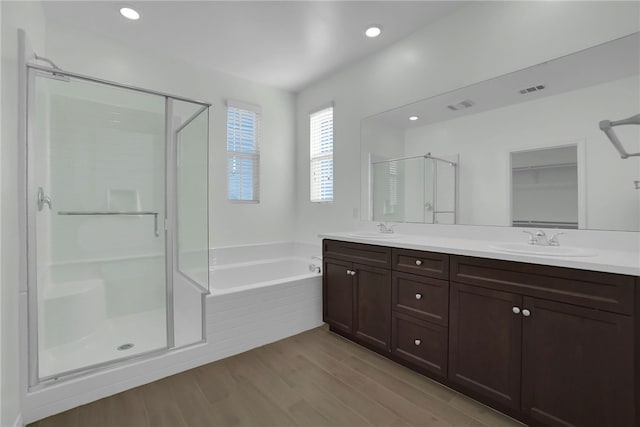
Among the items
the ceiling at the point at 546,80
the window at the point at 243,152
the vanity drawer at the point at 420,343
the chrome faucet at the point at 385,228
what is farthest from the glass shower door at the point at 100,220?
the ceiling at the point at 546,80

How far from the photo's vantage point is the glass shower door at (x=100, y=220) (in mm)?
1982

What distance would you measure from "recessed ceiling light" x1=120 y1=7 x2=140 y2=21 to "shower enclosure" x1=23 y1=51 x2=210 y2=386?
76 cm

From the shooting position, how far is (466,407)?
5.41 feet

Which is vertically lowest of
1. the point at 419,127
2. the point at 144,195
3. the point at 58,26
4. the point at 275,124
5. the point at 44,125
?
the point at 144,195

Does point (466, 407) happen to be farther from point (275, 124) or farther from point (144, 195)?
point (275, 124)

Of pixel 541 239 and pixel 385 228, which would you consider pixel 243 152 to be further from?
pixel 541 239

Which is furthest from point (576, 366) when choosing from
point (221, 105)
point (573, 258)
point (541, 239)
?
point (221, 105)

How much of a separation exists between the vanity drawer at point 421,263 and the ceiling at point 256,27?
193 centimetres

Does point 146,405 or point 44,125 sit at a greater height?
point 44,125

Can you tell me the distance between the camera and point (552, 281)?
4.54 ft

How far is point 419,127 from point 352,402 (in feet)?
7.21

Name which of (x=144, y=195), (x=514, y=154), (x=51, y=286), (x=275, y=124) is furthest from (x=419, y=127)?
(x=51, y=286)

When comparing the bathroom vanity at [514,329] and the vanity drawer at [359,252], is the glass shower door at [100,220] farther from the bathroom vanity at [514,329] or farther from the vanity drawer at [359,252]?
the bathroom vanity at [514,329]

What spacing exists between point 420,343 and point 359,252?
773mm
